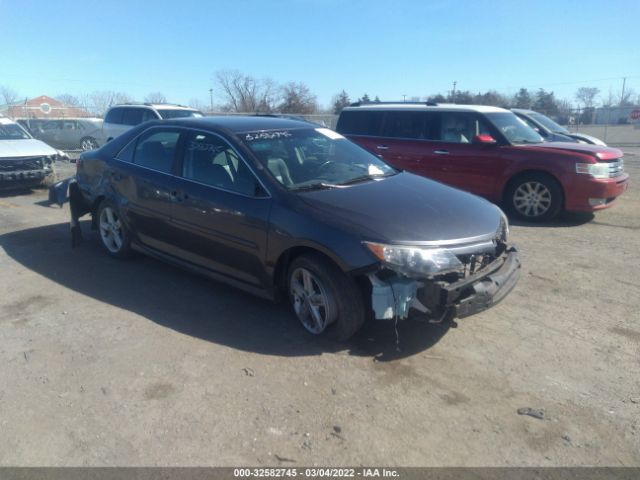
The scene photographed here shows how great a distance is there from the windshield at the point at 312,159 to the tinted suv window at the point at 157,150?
37.0 inches

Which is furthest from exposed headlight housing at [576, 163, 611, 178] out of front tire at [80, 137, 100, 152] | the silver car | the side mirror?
front tire at [80, 137, 100, 152]

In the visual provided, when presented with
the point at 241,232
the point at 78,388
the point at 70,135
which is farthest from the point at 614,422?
the point at 70,135

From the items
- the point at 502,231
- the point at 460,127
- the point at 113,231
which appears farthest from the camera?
the point at 460,127

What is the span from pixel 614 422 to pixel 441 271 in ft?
4.44

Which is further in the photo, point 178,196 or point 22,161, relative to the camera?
point 22,161

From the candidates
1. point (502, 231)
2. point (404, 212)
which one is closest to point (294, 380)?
point (404, 212)

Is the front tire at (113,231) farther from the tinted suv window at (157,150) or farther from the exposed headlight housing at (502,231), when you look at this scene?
the exposed headlight housing at (502,231)

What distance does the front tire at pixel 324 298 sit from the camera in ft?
12.3

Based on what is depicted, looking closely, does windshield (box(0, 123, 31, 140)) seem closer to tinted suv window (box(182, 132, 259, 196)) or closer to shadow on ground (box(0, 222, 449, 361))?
shadow on ground (box(0, 222, 449, 361))

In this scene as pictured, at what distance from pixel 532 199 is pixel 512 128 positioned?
4.77 feet

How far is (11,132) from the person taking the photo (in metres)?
11.2

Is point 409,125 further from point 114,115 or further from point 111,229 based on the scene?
point 114,115

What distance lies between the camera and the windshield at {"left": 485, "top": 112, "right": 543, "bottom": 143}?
867cm

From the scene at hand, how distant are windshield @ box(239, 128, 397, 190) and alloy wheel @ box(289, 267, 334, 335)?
2.53ft
